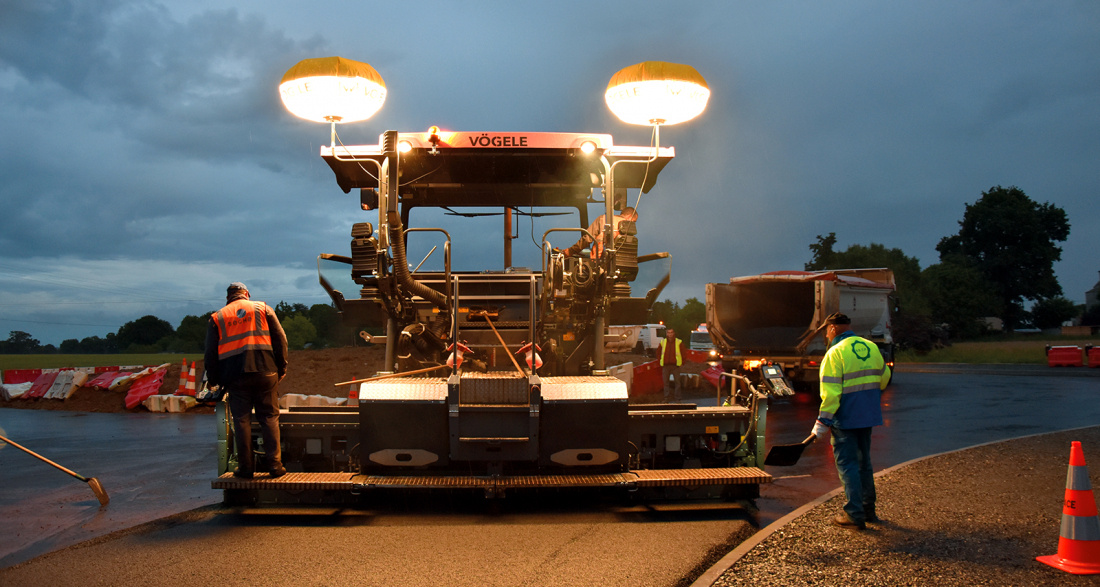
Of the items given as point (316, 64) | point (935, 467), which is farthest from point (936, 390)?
point (316, 64)

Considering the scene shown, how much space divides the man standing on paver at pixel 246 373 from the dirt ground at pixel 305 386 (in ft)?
25.7

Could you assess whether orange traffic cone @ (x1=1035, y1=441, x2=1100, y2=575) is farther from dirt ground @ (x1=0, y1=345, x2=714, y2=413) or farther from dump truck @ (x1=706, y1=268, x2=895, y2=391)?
dump truck @ (x1=706, y1=268, x2=895, y2=391)

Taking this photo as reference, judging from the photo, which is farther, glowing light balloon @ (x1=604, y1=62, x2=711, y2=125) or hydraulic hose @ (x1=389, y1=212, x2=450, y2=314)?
glowing light balloon @ (x1=604, y1=62, x2=711, y2=125)

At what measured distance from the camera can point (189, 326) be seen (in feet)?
212

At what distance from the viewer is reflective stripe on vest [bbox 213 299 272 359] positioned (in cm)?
672

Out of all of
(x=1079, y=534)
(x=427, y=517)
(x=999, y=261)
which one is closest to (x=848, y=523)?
(x=1079, y=534)

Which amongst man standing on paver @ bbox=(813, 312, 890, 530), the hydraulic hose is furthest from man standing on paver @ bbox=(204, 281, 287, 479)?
man standing on paver @ bbox=(813, 312, 890, 530)

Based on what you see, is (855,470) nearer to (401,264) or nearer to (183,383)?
(401,264)

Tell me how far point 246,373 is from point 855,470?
4.85 meters

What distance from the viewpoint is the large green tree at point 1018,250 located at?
2916 inches

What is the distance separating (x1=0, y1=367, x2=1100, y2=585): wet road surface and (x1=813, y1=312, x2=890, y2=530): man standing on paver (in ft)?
2.70

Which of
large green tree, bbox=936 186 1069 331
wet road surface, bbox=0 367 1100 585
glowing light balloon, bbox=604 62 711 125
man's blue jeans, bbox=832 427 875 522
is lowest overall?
wet road surface, bbox=0 367 1100 585

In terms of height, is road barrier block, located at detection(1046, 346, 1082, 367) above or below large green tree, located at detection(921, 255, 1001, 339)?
below

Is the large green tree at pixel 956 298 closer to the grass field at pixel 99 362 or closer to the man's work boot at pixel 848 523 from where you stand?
the grass field at pixel 99 362
